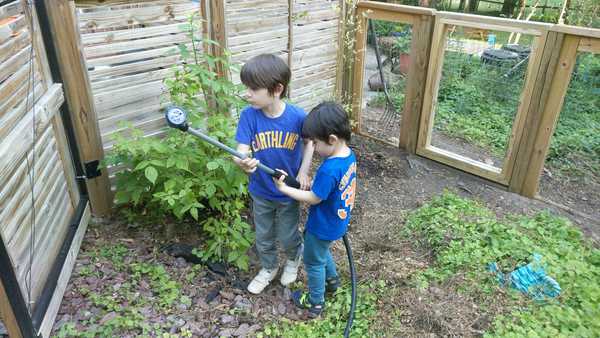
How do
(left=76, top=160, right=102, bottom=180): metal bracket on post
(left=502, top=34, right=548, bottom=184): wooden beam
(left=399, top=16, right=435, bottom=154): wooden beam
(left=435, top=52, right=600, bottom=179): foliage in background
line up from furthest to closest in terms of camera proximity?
1. (left=435, top=52, right=600, bottom=179): foliage in background
2. (left=399, top=16, right=435, bottom=154): wooden beam
3. (left=502, top=34, right=548, bottom=184): wooden beam
4. (left=76, top=160, right=102, bottom=180): metal bracket on post

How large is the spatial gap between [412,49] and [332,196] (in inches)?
113

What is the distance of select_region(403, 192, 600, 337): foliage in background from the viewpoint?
2.49 meters

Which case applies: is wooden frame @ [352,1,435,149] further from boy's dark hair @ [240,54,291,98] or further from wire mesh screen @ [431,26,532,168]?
boy's dark hair @ [240,54,291,98]

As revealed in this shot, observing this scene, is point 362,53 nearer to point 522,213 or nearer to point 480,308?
point 522,213

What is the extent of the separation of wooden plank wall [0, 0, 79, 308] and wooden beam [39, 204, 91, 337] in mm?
92

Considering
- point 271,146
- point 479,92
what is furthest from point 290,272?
point 479,92

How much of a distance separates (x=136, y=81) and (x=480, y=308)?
2894 millimetres

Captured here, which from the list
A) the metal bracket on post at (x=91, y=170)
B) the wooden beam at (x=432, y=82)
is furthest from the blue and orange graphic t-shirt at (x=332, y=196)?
the wooden beam at (x=432, y=82)

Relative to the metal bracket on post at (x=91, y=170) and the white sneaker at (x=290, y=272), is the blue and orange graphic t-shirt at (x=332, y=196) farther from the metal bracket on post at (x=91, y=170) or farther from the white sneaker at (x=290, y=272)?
the metal bracket on post at (x=91, y=170)

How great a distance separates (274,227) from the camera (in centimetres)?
276

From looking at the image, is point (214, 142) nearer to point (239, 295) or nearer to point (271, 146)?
point (271, 146)

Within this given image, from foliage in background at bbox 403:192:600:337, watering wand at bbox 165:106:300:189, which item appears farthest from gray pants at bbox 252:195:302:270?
foliage in background at bbox 403:192:600:337

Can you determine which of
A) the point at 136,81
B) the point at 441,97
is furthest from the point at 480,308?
the point at 441,97

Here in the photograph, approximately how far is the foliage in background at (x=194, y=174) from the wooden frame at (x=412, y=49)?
2260 millimetres
